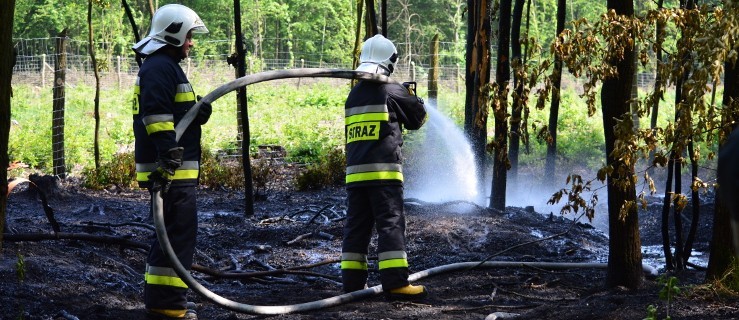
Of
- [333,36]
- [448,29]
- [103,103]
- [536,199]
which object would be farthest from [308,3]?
[536,199]

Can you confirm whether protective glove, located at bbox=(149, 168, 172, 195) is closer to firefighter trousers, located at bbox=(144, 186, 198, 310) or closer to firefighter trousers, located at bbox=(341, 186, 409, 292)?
firefighter trousers, located at bbox=(144, 186, 198, 310)

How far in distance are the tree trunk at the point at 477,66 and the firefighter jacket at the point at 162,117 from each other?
5.81m

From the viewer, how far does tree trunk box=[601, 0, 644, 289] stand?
232 inches

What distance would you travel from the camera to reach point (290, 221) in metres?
10.8

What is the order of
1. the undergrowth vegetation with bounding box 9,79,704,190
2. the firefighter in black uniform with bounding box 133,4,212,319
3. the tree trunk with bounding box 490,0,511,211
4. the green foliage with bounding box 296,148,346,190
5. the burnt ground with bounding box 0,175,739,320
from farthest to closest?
the undergrowth vegetation with bounding box 9,79,704,190 < the green foliage with bounding box 296,148,346,190 < the tree trunk with bounding box 490,0,511,211 < the burnt ground with bounding box 0,175,739,320 < the firefighter in black uniform with bounding box 133,4,212,319

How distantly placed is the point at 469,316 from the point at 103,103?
21.5 metres

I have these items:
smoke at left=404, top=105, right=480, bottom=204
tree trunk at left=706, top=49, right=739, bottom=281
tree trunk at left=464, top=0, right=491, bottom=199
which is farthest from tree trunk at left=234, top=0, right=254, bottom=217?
tree trunk at left=706, top=49, right=739, bottom=281

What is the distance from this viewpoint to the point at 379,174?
255 inches

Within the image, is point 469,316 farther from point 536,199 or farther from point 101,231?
point 536,199

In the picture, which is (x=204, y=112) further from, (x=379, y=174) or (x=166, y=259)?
(x=379, y=174)

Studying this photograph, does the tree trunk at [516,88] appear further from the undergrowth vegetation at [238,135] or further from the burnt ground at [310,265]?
the undergrowth vegetation at [238,135]

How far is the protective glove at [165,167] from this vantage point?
5402 mm

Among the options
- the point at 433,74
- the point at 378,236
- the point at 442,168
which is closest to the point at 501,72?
the point at 442,168

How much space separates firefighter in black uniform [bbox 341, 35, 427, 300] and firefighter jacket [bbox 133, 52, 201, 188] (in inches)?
50.3
